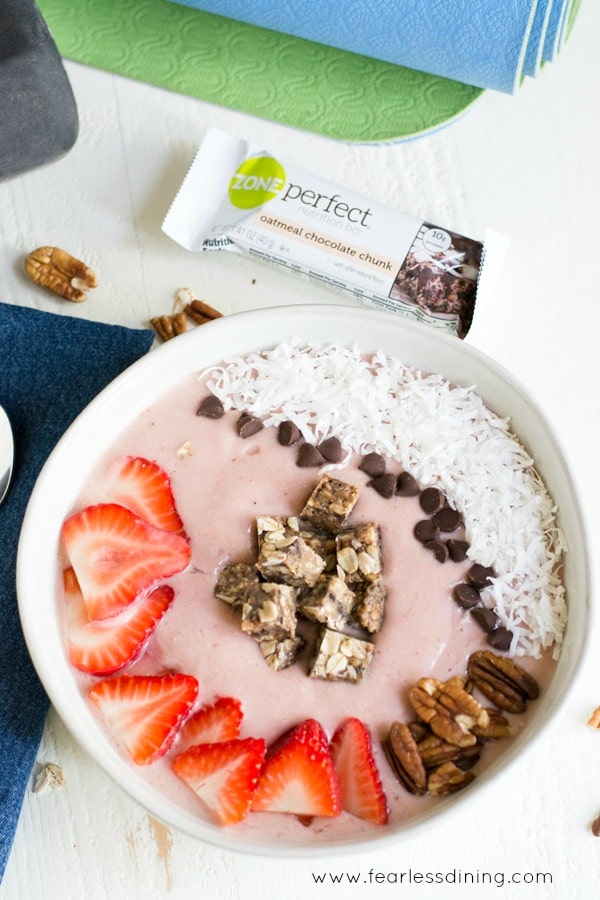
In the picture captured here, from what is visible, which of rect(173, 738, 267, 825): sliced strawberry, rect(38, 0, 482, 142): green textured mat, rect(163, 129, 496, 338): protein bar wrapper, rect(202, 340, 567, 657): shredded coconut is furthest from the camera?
rect(38, 0, 482, 142): green textured mat

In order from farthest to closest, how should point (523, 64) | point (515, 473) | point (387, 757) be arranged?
point (523, 64) < point (515, 473) < point (387, 757)

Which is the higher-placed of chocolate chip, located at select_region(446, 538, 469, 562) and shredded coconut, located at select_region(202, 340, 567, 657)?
shredded coconut, located at select_region(202, 340, 567, 657)

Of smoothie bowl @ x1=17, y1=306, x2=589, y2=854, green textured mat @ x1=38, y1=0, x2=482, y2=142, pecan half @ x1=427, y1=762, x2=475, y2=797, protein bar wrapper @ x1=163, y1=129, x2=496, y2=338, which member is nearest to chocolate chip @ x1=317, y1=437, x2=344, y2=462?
smoothie bowl @ x1=17, y1=306, x2=589, y2=854

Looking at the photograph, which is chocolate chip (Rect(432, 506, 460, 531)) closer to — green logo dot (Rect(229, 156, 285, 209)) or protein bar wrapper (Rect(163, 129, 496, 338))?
protein bar wrapper (Rect(163, 129, 496, 338))

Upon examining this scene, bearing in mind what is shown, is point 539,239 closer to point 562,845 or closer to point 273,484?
point 273,484

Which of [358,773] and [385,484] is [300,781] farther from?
[385,484]

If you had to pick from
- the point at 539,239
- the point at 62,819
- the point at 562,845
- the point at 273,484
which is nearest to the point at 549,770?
the point at 562,845
